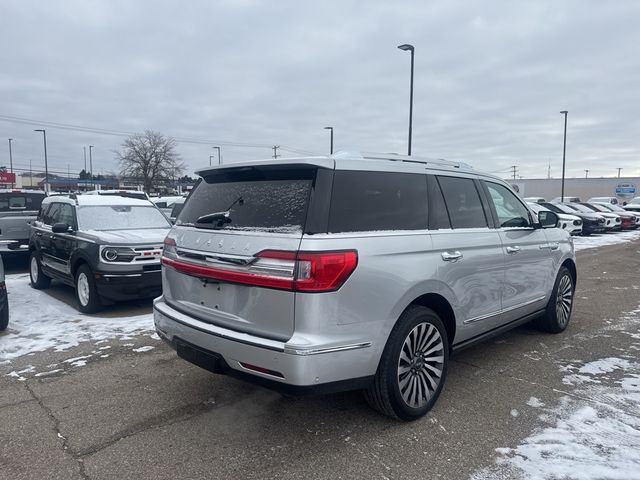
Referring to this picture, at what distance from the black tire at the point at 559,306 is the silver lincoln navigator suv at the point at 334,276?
5.61 feet

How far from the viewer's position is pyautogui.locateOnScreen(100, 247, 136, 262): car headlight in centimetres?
684

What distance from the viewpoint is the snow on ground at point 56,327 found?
17.9 ft

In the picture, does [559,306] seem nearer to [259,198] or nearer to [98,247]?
[259,198]

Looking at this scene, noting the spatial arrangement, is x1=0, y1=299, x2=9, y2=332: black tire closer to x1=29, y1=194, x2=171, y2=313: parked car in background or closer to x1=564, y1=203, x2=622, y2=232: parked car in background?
x1=29, y1=194, x2=171, y2=313: parked car in background

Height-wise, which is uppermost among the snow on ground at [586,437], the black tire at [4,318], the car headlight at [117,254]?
the car headlight at [117,254]

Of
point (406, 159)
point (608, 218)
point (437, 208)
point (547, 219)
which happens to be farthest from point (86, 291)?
point (608, 218)

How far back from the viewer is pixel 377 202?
11.4ft

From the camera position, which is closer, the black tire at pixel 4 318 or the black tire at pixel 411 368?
the black tire at pixel 411 368

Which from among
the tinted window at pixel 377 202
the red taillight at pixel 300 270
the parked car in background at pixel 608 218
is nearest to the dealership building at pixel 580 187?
the parked car in background at pixel 608 218

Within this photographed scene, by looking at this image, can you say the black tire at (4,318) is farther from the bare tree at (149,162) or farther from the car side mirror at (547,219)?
the bare tree at (149,162)

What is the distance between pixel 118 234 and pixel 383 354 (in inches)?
217

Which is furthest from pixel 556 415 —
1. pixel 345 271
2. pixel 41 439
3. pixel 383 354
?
pixel 41 439

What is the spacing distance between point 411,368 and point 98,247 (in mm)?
5100

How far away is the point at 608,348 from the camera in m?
5.39
